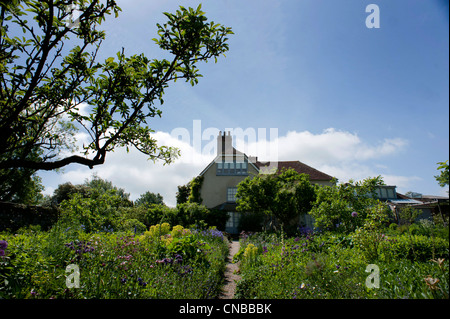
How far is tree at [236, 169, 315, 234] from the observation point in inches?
637

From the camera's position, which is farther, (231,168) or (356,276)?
(231,168)

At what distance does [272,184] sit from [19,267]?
15.2 m

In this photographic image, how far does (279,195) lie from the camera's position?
16188mm

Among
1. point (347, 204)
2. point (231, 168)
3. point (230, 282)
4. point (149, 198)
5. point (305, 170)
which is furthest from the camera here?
point (149, 198)

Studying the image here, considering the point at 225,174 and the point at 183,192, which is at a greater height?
the point at 225,174

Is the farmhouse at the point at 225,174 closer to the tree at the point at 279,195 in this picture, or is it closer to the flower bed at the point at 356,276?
the tree at the point at 279,195

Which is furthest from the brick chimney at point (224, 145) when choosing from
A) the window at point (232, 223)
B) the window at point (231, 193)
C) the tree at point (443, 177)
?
the tree at point (443, 177)

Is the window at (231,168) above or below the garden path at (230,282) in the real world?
above

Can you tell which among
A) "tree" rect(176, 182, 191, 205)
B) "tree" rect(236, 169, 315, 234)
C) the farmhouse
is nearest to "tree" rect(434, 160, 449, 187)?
"tree" rect(236, 169, 315, 234)

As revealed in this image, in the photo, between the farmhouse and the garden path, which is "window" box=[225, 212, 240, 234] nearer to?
the farmhouse

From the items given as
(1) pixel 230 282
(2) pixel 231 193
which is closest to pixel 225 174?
(2) pixel 231 193

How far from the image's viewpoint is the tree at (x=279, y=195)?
16.2 meters

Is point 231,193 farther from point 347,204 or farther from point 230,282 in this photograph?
point 230,282
